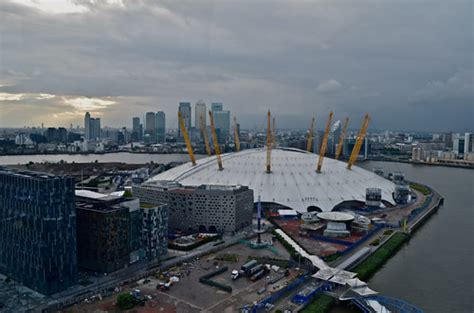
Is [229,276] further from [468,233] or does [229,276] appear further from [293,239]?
[468,233]

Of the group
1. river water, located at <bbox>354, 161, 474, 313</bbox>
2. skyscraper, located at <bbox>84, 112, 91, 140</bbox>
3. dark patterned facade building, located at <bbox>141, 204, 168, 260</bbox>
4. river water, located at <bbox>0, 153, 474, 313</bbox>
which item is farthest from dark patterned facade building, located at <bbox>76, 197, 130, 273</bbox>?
skyscraper, located at <bbox>84, 112, 91, 140</bbox>

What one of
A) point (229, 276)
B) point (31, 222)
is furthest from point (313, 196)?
point (31, 222)

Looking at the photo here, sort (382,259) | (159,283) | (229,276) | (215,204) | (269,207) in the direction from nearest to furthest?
(159,283)
(229,276)
(382,259)
(215,204)
(269,207)

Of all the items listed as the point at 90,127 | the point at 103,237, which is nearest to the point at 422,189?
the point at 103,237

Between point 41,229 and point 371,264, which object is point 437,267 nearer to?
point 371,264

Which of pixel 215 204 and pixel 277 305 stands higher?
pixel 215 204

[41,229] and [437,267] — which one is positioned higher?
[41,229]

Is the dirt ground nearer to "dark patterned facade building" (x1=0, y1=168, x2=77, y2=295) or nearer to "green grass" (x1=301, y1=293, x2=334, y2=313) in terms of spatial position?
"green grass" (x1=301, y1=293, x2=334, y2=313)

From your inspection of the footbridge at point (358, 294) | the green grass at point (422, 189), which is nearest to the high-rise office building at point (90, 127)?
the green grass at point (422, 189)
